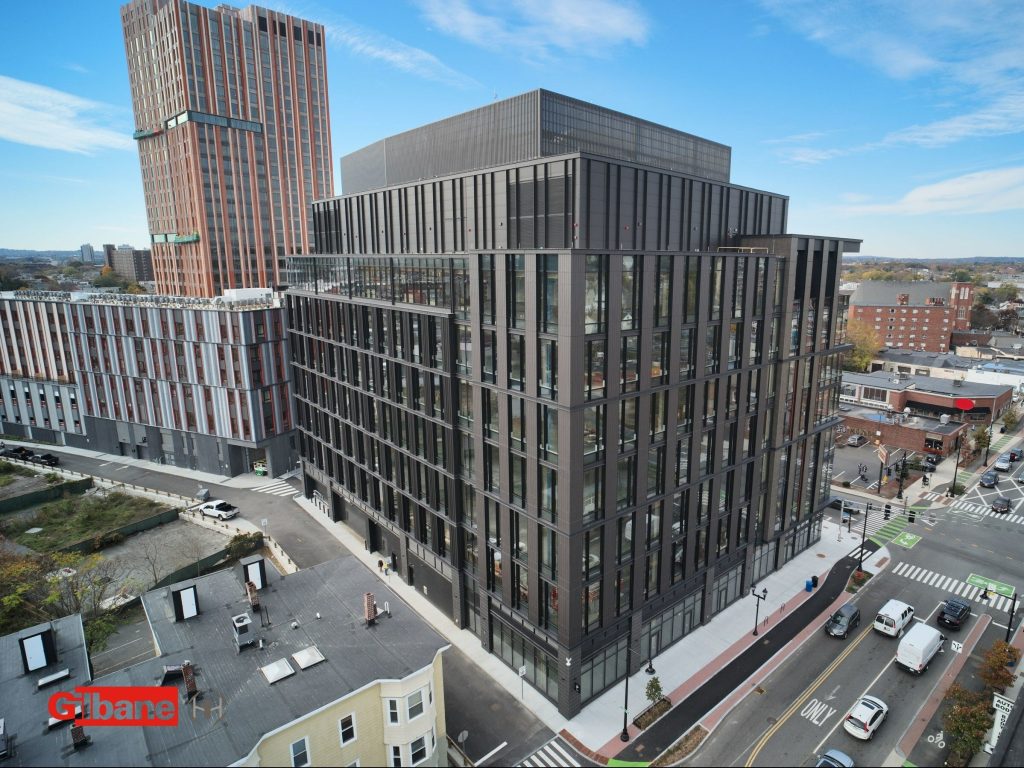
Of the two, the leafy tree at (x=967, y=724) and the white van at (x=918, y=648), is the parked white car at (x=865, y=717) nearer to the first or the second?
the leafy tree at (x=967, y=724)

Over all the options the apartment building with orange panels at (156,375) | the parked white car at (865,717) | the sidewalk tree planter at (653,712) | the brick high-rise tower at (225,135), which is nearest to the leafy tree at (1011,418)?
the parked white car at (865,717)

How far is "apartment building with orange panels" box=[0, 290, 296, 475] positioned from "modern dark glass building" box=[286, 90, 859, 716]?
2257 centimetres

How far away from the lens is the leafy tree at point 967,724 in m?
27.6

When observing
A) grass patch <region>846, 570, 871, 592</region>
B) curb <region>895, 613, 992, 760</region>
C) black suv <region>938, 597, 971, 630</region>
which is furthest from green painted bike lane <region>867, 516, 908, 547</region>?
curb <region>895, 613, 992, 760</region>

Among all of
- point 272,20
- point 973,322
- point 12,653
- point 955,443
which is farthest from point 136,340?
point 973,322

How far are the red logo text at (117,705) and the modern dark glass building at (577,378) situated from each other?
60.4 ft

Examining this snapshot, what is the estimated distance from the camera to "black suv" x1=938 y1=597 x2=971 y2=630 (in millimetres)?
40094

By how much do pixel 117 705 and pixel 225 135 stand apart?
11398cm

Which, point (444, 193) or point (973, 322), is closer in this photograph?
point (444, 193)

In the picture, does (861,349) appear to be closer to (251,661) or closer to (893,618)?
(893,618)

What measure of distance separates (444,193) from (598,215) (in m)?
13.1

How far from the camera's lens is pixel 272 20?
115 m

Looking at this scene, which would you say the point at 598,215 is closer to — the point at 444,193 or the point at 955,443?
the point at 444,193

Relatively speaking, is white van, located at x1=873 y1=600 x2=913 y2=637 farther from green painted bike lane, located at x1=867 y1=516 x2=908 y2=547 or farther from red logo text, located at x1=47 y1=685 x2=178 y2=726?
red logo text, located at x1=47 y1=685 x2=178 y2=726
